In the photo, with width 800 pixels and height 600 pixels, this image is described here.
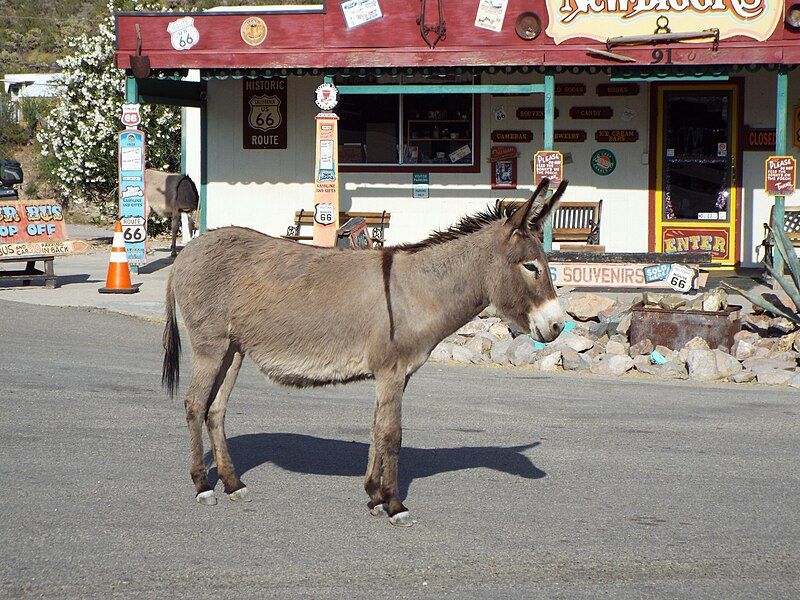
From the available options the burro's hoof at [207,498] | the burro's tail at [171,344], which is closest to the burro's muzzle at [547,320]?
the burro's hoof at [207,498]

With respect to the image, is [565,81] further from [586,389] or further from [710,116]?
[586,389]

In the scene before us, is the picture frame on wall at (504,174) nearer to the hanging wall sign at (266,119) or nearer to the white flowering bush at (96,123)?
the hanging wall sign at (266,119)

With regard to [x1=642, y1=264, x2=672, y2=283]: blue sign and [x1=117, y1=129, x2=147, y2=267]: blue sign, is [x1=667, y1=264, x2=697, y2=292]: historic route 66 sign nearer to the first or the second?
[x1=642, y1=264, x2=672, y2=283]: blue sign

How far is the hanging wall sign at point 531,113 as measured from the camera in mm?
19203

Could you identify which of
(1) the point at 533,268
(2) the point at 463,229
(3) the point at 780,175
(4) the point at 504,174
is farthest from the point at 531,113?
(1) the point at 533,268

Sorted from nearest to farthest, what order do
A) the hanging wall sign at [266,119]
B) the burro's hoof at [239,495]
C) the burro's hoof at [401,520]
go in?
the burro's hoof at [401,520]
the burro's hoof at [239,495]
the hanging wall sign at [266,119]

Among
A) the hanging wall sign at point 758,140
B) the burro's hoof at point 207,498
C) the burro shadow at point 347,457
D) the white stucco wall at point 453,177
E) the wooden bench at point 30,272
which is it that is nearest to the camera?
the burro's hoof at point 207,498

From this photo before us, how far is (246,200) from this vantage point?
20.0 meters

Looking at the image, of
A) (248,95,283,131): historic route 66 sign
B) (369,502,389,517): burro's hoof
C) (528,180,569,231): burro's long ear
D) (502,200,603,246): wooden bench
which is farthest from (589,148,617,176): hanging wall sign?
(369,502,389,517): burro's hoof

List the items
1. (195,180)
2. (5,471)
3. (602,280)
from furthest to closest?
(195,180) → (602,280) → (5,471)

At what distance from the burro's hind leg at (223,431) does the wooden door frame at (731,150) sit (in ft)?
44.3

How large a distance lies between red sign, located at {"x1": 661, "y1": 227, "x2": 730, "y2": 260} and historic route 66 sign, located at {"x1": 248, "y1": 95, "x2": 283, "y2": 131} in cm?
713

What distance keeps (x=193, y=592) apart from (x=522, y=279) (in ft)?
8.21

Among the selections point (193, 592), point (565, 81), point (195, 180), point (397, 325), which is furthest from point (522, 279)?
point (195, 180)
